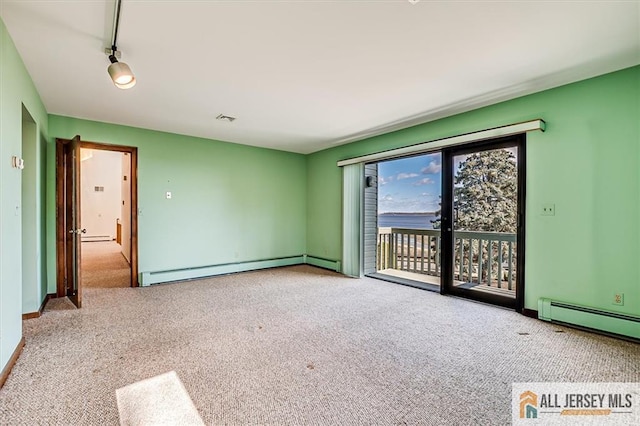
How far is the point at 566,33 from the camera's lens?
2.15 metres

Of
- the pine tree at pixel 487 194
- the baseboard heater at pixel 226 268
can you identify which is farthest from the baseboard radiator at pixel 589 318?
the baseboard heater at pixel 226 268

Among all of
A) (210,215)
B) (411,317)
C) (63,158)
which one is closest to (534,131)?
(411,317)

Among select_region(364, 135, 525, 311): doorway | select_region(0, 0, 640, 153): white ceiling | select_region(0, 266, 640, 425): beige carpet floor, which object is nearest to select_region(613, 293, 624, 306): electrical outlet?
select_region(0, 266, 640, 425): beige carpet floor

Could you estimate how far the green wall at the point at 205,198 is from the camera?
178 inches

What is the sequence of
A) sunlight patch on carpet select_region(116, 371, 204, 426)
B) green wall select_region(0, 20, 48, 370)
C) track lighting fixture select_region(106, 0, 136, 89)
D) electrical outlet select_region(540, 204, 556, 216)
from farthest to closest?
electrical outlet select_region(540, 204, 556, 216)
track lighting fixture select_region(106, 0, 136, 89)
green wall select_region(0, 20, 48, 370)
sunlight patch on carpet select_region(116, 371, 204, 426)

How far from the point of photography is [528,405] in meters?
1.77

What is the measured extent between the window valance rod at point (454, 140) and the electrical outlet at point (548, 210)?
0.83m

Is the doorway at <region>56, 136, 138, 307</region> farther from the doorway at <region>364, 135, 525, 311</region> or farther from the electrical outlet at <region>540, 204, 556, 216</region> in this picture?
the electrical outlet at <region>540, 204, 556, 216</region>

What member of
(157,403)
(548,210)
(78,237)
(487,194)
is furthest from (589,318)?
(78,237)

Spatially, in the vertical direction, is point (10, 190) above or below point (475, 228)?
above

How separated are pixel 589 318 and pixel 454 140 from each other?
2.37m

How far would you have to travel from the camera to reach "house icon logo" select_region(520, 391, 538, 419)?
5.50 ft

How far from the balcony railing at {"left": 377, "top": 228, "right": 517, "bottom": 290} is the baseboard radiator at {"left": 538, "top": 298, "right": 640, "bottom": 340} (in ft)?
Answer: 2.17

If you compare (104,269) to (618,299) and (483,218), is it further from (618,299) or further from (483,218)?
(618,299)
